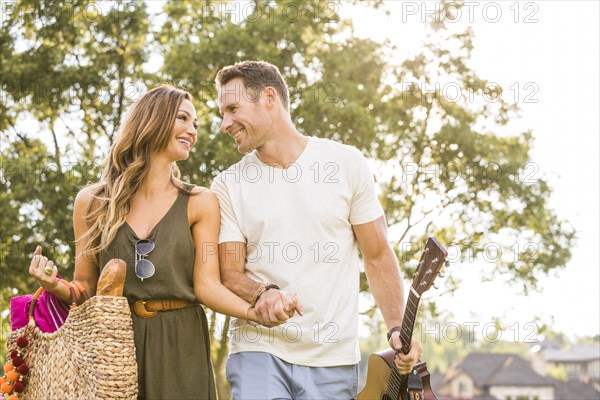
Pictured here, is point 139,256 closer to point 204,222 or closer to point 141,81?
point 204,222

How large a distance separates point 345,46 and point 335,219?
1172 centimetres

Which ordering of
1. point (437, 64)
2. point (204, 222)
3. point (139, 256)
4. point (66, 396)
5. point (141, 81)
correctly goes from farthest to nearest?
point (437, 64) < point (141, 81) < point (204, 222) < point (139, 256) < point (66, 396)

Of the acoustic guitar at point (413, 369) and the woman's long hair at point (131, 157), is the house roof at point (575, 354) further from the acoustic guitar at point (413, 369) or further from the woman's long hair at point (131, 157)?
the woman's long hair at point (131, 157)

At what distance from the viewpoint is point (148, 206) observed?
428 cm

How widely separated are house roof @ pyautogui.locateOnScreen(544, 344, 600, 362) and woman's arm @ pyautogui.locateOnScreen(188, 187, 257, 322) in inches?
2676

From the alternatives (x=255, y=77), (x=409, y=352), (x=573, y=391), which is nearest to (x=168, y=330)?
(x=409, y=352)

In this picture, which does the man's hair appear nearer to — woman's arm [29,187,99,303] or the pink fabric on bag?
woman's arm [29,187,99,303]

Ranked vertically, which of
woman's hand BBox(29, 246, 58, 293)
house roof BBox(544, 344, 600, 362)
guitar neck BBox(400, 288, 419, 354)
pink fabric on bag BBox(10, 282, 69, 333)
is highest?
house roof BBox(544, 344, 600, 362)

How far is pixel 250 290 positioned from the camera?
13.6ft

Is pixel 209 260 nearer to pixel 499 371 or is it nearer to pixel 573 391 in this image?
pixel 573 391

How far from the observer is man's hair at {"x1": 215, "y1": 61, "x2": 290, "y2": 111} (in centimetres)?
476

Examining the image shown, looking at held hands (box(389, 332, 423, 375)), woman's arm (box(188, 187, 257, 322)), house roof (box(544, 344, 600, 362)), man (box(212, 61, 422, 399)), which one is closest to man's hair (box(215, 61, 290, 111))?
man (box(212, 61, 422, 399))

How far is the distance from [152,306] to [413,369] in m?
1.61

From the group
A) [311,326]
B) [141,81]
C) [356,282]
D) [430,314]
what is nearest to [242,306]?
[311,326]
